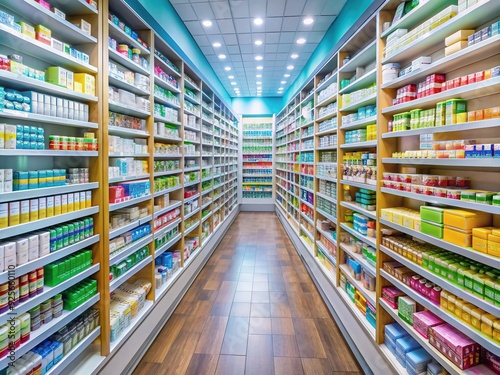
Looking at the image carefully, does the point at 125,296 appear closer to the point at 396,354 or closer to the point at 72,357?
the point at 72,357

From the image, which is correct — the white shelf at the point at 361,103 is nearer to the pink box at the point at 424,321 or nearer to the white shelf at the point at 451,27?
the white shelf at the point at 451,27

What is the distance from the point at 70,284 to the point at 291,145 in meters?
6.90

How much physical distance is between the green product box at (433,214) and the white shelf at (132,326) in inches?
104

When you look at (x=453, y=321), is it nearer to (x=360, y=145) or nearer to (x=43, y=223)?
(x=360, y=145)

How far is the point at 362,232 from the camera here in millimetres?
3248

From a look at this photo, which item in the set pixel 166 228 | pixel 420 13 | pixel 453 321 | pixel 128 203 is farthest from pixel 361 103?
pixel 166 228

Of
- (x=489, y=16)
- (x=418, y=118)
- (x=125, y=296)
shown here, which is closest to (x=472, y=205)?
(x=418, y=118)

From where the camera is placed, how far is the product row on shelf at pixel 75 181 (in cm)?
172

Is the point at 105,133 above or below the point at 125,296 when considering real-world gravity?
above

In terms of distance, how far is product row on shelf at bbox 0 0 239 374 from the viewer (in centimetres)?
172

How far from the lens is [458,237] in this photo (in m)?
1.78

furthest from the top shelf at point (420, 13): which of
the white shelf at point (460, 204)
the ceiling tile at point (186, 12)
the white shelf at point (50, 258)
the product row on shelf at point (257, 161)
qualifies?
the product row on shelf at point (257, 161)

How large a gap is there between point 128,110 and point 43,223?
4.90ft

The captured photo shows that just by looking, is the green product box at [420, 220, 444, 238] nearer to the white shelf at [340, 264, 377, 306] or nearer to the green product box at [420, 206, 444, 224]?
the green product box at [420, 206, 444, 224]
